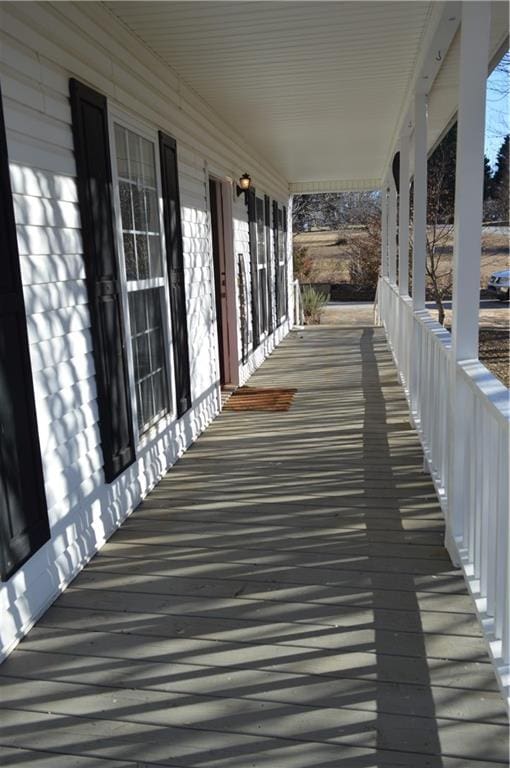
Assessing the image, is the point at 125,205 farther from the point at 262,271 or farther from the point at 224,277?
the point at 262,271

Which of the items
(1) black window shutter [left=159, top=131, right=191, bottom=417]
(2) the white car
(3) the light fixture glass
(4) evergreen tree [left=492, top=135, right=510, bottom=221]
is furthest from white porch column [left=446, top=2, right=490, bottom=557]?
(2) the white car

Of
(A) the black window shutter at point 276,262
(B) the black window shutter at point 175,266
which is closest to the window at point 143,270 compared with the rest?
(B) the black window shutter at point 175,266

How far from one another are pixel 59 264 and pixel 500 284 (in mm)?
12542

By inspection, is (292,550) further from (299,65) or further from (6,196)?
(299,65)

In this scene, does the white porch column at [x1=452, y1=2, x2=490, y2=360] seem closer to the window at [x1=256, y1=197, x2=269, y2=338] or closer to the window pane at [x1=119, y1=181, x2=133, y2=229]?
the window pane at [x1=119, y1=181, x2=133, y2=229]

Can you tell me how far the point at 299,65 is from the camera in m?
4.31

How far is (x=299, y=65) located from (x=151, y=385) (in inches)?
92.5

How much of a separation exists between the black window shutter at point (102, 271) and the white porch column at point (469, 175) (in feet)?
5.45

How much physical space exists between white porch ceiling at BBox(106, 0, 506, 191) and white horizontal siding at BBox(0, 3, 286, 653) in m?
0.36

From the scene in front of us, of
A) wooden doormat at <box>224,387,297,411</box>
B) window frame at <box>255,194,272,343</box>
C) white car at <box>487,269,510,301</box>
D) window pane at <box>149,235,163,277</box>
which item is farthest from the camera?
white car at <box>487,269,510,301</box>

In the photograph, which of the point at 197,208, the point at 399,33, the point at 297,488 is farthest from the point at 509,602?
the point at 197,208

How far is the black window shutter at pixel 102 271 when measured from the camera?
9.82ft

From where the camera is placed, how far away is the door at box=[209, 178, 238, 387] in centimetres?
656

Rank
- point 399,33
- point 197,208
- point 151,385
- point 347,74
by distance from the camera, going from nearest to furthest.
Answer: point 399,33
point 151,385
point 347,74
point 197,208
